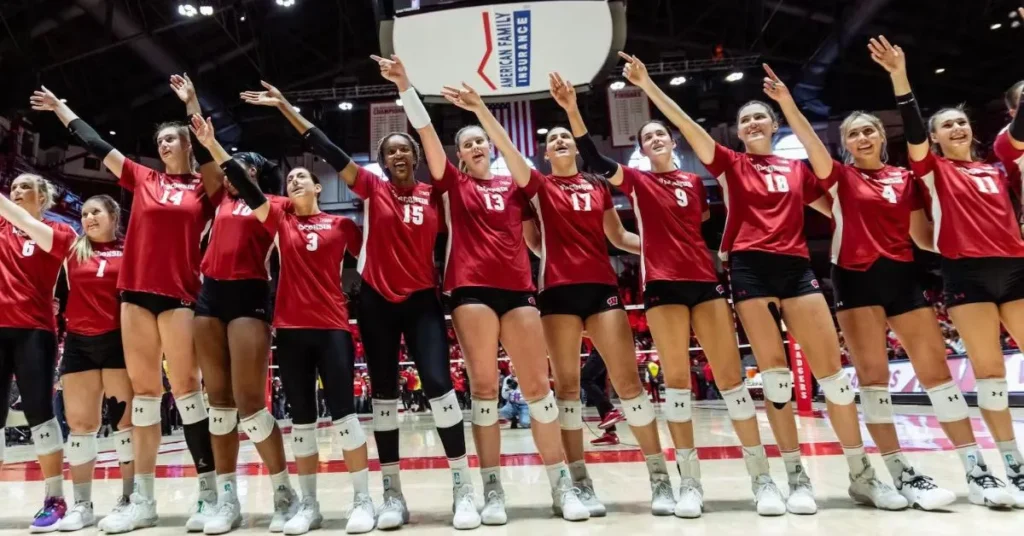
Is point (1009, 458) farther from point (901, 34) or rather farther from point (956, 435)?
point (901, 34)

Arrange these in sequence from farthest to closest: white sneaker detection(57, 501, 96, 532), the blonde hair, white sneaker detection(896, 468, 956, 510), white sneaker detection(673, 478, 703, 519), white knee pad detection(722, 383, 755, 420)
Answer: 1. the blonde hair
2. white sneaker detection(57, 501, 96, 532)
3. white knee pad detection(722, 383, 755, 420)
4. white sneaker detection(673, 478, 703, 519)
5. white sneaker detection(896, 468, 956, 510)

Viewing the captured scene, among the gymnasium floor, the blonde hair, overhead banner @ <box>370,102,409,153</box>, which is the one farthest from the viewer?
overhead banner @ <box>370,102,409,153</box>

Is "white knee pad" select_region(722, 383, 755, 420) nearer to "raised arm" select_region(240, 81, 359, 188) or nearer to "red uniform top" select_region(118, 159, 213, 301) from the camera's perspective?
"raised arm" select_region(240, 81, 359, 188)

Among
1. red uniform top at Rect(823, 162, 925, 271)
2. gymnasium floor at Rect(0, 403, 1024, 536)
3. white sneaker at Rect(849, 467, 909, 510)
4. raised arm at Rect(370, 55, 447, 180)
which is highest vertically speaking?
raised arm at Rect(370, 55, 447, 180)

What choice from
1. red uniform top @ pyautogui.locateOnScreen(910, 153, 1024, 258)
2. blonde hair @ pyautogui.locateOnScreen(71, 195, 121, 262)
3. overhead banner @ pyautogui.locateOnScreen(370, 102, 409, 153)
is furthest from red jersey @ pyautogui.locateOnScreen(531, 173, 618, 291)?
overhead banner @ pyautogui.locateOnScreen(370, 102, 409, 153)

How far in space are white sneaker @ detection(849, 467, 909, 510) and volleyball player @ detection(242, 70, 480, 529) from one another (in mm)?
1796

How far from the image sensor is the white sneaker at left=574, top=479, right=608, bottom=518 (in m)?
3.01

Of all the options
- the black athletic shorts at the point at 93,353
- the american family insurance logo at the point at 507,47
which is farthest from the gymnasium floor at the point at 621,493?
the american family insurance logo at the point at 507,47

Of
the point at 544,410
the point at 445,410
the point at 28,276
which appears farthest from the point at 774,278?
the point at 28,276

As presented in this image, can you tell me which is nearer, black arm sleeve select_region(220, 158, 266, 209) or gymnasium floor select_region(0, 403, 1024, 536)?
gymnasium floor select_region(0, 403, 1024, 536)

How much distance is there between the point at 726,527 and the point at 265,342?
90.9 inches

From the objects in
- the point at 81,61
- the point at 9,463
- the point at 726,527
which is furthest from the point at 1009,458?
the point at 81,61

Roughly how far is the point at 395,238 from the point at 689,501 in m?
1.85

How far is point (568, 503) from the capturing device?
2965mm
